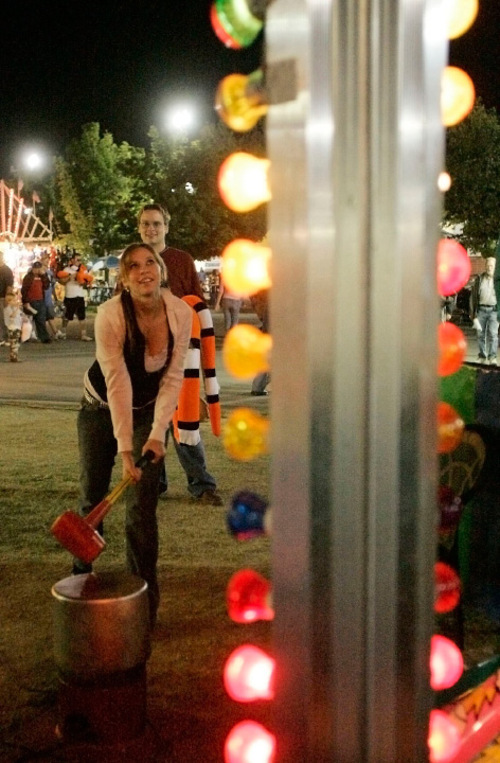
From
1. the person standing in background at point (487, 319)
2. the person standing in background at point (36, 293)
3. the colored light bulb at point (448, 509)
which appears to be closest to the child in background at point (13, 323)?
the person standing in background at point (36, 293)

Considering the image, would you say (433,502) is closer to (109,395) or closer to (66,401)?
(109,395)

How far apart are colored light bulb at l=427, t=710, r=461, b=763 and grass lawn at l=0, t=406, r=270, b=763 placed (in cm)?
90

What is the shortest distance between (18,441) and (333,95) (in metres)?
Result: 7.76

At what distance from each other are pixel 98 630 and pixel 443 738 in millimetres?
1228

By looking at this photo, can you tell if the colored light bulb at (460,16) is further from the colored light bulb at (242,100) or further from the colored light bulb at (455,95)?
the colored light bulb at (242,100)

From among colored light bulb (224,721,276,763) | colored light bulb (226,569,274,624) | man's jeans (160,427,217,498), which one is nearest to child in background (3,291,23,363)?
man's jeans (160,427,217,498)

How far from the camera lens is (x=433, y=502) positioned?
180cm

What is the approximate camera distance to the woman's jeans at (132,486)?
4.08 m

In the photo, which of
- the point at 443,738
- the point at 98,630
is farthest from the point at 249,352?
the point at 98,630

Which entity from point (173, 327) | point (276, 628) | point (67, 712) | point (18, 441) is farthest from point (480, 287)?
point (276, 628)

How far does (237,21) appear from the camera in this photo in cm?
188

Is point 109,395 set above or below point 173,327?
below

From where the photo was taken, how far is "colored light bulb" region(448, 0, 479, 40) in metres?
1.90

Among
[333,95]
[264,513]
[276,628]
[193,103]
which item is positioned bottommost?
[276,628]
